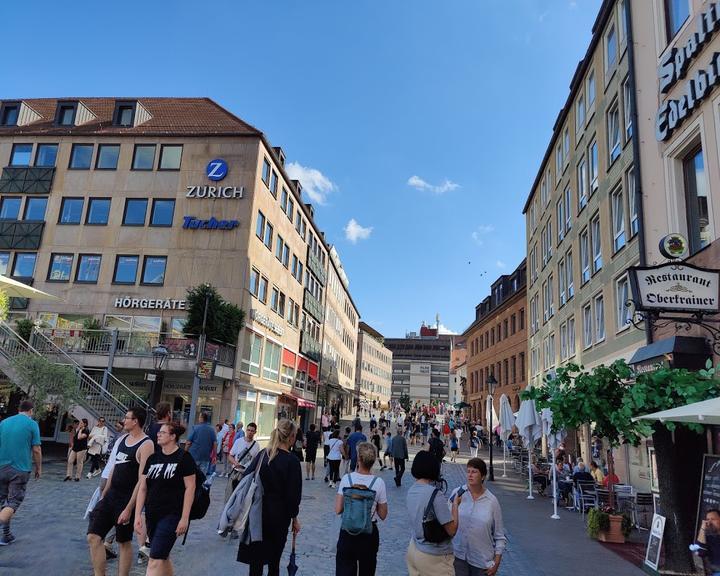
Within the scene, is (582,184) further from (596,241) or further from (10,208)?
(10,208)

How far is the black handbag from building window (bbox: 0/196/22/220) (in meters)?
32.6

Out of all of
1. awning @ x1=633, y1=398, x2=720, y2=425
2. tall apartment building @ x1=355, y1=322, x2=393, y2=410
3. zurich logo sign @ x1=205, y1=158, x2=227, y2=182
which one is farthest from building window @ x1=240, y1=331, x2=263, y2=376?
tall apartment building @ x1=355, y1=322, x2=393, y2=410

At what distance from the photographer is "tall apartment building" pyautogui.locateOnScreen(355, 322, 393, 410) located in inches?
3606

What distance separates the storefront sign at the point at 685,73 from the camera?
1034 centimetres

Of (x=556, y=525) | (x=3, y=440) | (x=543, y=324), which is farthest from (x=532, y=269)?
(x=3, y=440)

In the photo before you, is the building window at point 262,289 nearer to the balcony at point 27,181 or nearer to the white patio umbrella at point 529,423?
the balcony at point 27,181

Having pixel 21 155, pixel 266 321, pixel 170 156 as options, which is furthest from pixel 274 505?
pixel 21 155

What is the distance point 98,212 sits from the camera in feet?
97.8

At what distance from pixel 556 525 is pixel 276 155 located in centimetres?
2714

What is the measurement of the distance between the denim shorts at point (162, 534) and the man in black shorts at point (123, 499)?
518 mm

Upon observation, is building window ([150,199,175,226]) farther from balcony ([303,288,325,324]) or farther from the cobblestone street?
the cobblestone street

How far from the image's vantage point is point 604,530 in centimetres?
1059

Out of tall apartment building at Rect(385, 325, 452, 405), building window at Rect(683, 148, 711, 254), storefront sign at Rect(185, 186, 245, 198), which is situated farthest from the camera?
tall apartment building at Rect(385, 325, 452, 405)

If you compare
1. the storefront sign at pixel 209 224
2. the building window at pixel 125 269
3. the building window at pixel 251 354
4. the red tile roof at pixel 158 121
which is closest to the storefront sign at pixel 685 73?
the storefront sign at pixel 209 224
